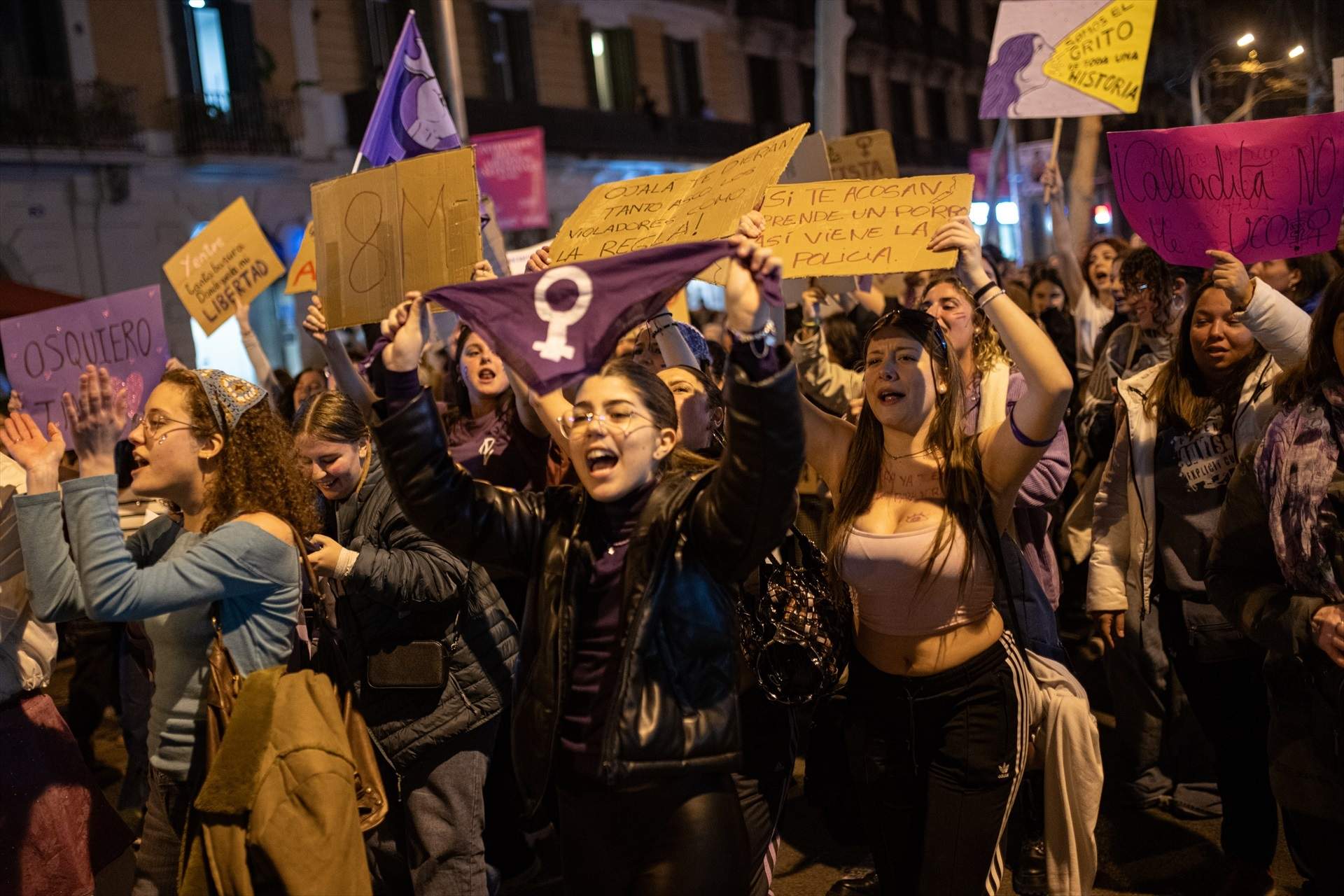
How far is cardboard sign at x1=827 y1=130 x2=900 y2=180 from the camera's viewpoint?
775 centimetres

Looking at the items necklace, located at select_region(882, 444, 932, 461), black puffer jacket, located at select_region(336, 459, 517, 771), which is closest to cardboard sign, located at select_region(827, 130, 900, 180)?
necklace, located at select_region(882, 444, 932, 461)

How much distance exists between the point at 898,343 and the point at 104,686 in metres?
4.90

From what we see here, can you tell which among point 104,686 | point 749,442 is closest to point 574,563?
point 749,442

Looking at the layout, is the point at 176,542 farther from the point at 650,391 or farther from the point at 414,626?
the point at 650,391

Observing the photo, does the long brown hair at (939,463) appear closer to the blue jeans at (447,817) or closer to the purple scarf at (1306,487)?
the purple scarf at (1306,487)

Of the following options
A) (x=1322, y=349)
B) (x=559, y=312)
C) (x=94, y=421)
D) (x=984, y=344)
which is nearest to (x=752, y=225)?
(x=559, y=312)

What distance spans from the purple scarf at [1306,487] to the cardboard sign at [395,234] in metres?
2.30

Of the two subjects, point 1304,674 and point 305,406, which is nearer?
point 1304,674

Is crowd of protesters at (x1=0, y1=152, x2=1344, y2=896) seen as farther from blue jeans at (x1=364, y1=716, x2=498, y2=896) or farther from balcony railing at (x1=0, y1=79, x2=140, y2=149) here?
balcony railing at (x1=0, y1=79, x2=140, y2=149)

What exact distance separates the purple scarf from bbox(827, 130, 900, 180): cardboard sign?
4759 millimetres

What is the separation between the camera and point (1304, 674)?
3070mm

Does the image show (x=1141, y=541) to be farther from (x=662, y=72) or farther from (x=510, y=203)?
(x=662, y=72)

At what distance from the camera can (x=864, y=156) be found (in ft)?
25.8

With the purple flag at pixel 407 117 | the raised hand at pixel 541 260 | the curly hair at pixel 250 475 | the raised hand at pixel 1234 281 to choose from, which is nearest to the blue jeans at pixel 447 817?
the curly hair at pixel 250 475
